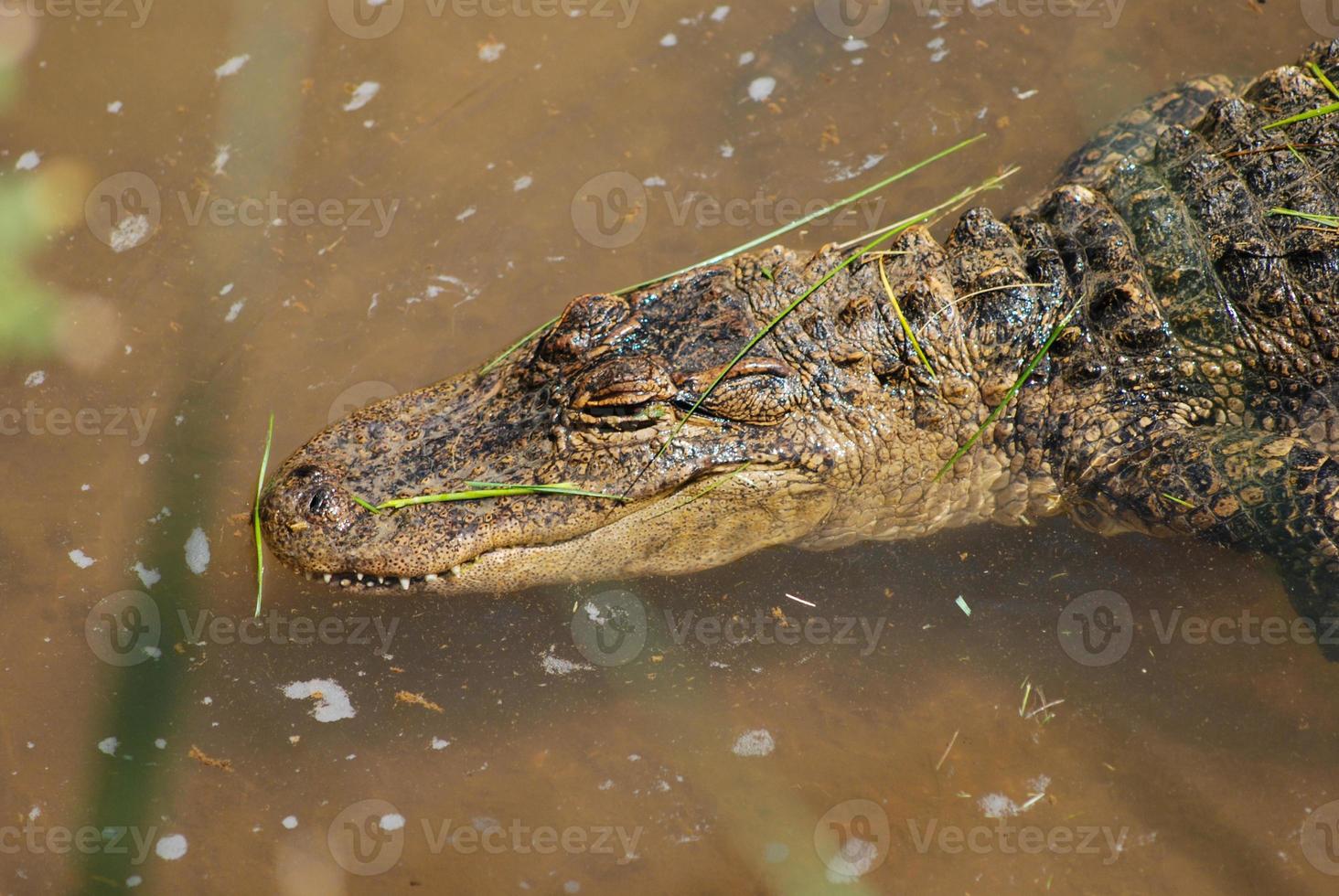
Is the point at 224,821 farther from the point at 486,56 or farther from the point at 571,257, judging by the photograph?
the point at 486,56

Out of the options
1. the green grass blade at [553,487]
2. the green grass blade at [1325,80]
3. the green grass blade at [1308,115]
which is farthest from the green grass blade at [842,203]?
the green grass blade at [1325,80]

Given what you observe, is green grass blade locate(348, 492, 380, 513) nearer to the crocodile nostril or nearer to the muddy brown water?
the crocodile nostril

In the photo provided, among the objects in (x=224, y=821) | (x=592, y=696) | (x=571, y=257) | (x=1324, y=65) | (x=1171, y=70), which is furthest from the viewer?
(x=1171, y=70)

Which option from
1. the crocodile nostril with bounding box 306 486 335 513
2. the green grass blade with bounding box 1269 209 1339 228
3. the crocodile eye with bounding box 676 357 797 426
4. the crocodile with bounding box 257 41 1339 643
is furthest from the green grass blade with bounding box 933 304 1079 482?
the crocodile nostril with bounding box 306 486 335 513

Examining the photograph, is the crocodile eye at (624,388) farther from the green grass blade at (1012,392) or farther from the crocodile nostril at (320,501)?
the green grass blade at (1012,392)

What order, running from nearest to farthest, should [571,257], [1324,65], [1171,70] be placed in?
[1324,65] → [571,257] → [1171,70]

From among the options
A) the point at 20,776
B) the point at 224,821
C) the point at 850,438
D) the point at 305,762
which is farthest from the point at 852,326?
the point at 20,776
